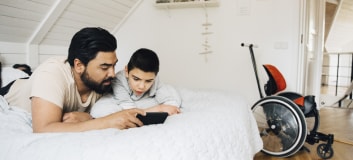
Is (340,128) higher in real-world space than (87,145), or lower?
lower

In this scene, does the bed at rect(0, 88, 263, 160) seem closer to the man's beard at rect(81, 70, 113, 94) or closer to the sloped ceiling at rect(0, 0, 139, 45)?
the man's beard at rect(81, 70, 113, 94)

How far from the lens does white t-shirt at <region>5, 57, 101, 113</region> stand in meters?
0.93

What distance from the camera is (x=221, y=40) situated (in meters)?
3.04

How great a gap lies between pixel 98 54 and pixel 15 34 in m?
1.58

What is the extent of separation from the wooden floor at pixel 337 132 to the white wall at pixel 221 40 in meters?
0.68

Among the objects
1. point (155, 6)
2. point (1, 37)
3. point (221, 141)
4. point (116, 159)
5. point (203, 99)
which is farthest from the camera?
point (155, 6)

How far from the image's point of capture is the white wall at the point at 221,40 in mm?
2814

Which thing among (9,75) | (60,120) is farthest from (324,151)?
(9,75)

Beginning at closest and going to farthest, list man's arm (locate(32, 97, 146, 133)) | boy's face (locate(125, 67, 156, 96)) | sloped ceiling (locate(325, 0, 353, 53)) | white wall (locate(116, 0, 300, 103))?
1. man's arm (locate(32, 97, 146, 133))
2. boy's face (locate(125, 67, 156, 96))
3. white wall (locate(116, 0, 300, 103))
4. sloped ceiling (locate(325, 0, 353, 53))

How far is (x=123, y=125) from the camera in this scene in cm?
87

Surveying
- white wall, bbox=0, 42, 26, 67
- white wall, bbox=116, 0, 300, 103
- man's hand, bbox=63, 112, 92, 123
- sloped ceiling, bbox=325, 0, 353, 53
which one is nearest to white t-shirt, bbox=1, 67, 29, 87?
white wall, bbox=0, 42, 26, 67

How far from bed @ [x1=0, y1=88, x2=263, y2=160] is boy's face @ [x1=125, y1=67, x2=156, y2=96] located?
1.47 ft

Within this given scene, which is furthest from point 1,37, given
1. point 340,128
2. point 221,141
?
point 340,128

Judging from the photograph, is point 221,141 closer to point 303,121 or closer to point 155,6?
point 303,121
